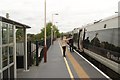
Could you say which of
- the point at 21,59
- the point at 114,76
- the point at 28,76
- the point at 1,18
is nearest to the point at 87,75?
the point at 114,76

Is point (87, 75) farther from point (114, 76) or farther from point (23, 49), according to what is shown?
point (23, 49)

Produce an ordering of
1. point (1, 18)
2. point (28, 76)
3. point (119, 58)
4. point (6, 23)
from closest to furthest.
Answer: point (1, 18) < point (6, 23) < point (119, 58) < point (28, 76)

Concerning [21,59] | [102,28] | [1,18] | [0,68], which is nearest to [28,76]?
[21,59]

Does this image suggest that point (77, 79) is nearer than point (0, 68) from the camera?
No

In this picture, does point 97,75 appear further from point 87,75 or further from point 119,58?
point 119,58

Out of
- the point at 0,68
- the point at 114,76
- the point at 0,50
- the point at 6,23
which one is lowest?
the point at 114,76

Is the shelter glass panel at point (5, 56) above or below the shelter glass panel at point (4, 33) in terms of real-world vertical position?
below

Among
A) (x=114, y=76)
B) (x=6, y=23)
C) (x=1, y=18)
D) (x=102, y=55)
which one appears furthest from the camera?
(x=102, y=55)

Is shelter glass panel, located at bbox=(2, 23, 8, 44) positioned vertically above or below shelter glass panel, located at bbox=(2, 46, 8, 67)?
above

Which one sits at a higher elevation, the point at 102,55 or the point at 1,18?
the point at 1,18

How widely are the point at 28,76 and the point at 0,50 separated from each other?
4389 mm

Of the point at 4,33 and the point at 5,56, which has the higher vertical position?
the point at 4,33

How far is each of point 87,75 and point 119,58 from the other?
6.38 feet

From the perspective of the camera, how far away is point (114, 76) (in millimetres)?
13953
